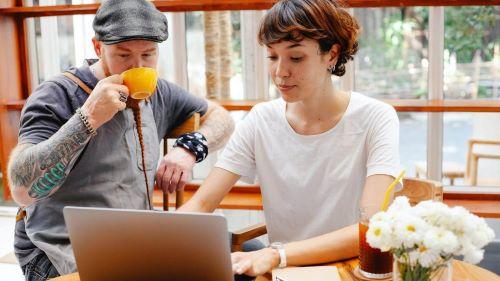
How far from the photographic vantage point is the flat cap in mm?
1561

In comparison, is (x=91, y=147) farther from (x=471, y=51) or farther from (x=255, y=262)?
(x=471, y=51)

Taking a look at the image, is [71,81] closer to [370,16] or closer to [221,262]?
[221,262]

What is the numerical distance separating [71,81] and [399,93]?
2279 mm

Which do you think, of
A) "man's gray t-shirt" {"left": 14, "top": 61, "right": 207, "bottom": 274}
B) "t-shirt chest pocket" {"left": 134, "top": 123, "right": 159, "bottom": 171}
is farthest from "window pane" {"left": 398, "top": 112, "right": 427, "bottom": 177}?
"man's gray t-shirt" {"left": 14, "top": 61, "right": 207, "bottom": 274}

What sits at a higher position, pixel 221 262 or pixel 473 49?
pixel 473 49

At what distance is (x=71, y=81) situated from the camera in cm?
166

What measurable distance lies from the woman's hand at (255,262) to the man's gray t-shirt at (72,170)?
557 mm

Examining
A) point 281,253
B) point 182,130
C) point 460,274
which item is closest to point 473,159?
point 182,130

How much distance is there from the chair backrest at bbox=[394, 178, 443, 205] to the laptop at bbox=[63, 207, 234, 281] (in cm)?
90

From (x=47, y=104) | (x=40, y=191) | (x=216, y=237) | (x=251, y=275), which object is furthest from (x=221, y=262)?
(x=47, y=104)

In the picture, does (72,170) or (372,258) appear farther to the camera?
(72,170)

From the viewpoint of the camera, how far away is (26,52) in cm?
346

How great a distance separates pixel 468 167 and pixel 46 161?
2814 millimetres

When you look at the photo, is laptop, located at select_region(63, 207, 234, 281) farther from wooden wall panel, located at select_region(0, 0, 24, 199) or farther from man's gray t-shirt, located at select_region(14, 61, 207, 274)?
wooden wall panel, located at select_region(0, 0, 24, 199)
